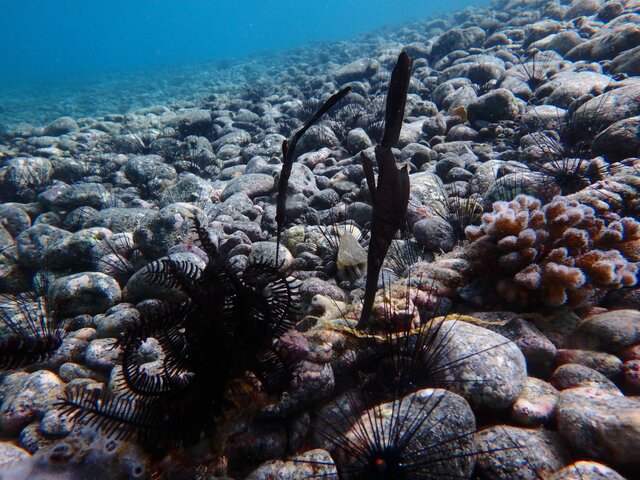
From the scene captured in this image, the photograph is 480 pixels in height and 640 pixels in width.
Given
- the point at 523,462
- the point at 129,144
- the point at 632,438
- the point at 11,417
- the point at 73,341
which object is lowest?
the point at 11,417

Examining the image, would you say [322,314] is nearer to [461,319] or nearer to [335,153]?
[461,319]

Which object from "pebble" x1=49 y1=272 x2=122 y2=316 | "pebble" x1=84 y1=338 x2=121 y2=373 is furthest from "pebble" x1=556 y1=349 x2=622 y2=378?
"pebble" x1=49 y1=272 x2=122 y2=316

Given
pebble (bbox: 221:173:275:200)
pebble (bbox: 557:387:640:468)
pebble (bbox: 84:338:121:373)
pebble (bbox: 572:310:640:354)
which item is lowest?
pebble (bbox: 84:338:121:373)

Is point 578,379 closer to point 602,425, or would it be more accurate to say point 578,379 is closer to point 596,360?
point 596,360

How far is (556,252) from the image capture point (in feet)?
9.25

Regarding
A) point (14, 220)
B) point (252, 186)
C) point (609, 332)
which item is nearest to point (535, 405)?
point (609, 332)

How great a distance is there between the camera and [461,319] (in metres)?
2.59

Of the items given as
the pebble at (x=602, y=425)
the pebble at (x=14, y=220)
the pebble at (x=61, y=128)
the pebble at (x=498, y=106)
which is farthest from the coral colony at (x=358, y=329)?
the pebble at (x=61, y=128)

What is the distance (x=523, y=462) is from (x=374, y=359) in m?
1.01

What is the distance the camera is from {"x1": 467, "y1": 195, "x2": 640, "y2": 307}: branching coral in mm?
2643

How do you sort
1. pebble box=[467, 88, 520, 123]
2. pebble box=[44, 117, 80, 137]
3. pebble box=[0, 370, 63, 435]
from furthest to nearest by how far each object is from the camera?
pebble box=[44, 117, 80, 137] → pebble box=[467, 88, 520, 123] → pebble box=[0, 370, 63, 435]

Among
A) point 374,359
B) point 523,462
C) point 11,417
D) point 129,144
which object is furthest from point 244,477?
point 129,144

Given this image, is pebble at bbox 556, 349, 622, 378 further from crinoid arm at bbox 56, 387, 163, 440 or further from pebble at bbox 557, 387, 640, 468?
crinoid arm at bbox 56, 387, 163, 440

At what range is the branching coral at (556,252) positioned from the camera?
2643mm
